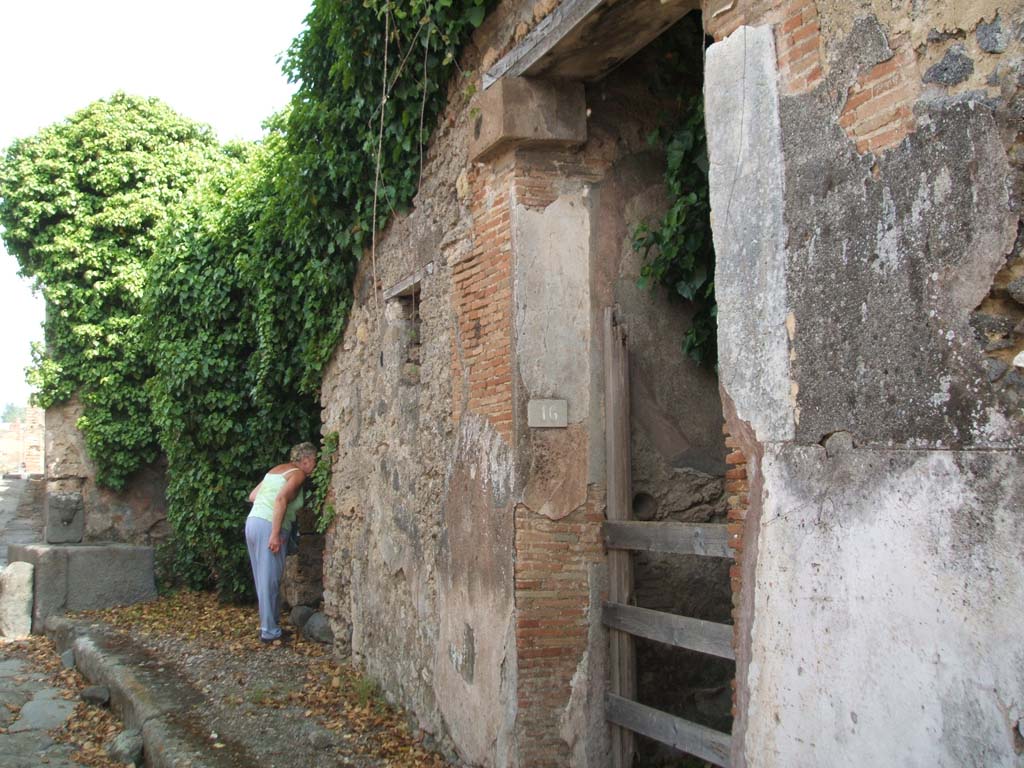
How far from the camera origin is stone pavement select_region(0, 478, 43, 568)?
12737 mm

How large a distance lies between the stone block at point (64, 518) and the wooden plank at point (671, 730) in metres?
8.54

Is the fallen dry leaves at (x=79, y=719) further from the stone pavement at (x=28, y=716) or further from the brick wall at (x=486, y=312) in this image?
the brick wall at (x=486, y=312)

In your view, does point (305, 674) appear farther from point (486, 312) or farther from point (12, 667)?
point (486, 312)

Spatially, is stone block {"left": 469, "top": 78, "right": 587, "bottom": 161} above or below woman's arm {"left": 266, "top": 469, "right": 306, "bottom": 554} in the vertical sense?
above

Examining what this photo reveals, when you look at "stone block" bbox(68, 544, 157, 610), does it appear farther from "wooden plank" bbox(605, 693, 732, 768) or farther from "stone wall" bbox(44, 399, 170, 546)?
"wooden plank" bbox(605, 693, 732, 768)

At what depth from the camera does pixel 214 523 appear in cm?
956

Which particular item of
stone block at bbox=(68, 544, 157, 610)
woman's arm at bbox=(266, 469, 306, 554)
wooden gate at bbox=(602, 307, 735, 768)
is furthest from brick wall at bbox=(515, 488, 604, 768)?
stone block at bbox=(68, 544, 157, 610)

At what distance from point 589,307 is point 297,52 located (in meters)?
3.54

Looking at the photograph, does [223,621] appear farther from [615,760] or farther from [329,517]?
[615,760]

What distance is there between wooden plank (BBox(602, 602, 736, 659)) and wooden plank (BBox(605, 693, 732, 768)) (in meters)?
0.31

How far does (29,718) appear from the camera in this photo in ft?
22.9

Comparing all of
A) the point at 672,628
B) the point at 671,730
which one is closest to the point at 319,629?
the point at 671,730

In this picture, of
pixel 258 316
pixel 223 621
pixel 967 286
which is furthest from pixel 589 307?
pixel 223 621

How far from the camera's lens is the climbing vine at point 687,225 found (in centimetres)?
466
